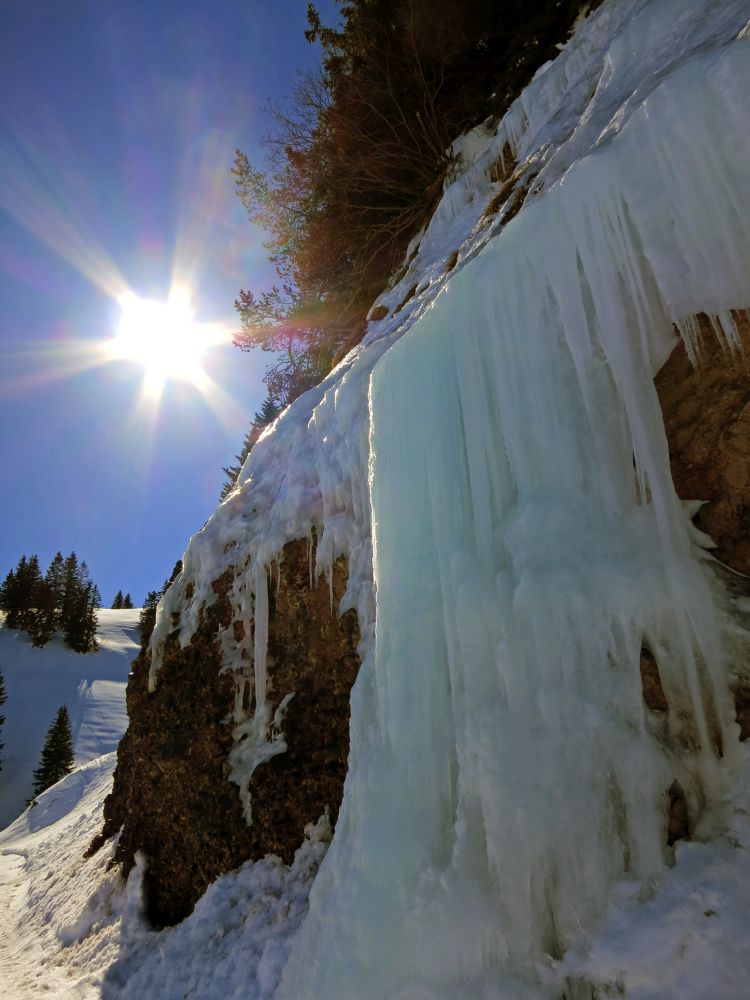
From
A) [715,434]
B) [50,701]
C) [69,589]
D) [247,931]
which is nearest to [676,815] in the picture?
[715,434]

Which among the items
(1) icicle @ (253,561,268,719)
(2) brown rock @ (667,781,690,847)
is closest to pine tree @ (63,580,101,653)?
(1) icicle @ (253,561,268,719)

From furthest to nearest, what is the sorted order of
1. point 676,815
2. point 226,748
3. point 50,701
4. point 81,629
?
point 81,629 → point 50,701 → point 226,748 → point 676,815

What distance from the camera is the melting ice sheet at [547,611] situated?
1.76m

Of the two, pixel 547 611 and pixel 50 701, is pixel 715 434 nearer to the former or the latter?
pixel 547 611

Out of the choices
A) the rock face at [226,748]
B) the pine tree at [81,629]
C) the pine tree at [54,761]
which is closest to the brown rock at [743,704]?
the rock face at [226,748]

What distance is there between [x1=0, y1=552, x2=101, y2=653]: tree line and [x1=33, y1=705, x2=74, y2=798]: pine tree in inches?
583

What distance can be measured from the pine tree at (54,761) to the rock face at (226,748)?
62.5ft

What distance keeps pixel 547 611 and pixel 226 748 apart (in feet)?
12.4

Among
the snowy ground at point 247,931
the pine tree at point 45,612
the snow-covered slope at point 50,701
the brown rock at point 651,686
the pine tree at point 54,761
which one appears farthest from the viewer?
the pine tree at point 45,612

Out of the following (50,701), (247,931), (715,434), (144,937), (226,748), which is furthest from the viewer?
(50,701)

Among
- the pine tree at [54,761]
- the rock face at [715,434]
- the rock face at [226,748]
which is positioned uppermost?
the rock face at [715,434]

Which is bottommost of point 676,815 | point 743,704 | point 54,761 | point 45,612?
point 54,761

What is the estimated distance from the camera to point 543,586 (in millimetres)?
2037

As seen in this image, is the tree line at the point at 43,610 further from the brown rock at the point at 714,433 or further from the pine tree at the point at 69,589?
the brown rock at the point at 714,433
